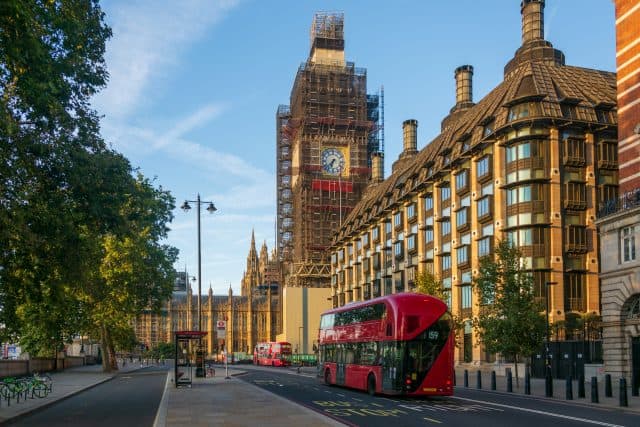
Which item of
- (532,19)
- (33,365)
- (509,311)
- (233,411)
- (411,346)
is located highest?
(532,19)

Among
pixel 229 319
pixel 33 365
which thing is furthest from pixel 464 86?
pixel 229 319

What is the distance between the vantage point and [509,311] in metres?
43.1

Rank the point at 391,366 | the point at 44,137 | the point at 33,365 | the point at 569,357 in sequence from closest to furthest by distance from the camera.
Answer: the point at 44,137 → the point at 391,366 → the point at 569,357 → the point at 33,365

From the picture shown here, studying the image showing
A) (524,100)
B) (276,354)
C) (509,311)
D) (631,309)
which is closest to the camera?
(631,309)

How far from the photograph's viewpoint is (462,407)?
26438 mm

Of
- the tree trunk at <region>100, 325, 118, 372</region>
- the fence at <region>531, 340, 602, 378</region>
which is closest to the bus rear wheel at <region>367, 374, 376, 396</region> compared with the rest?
the fence at <region>531, 340, 602, 378</region>

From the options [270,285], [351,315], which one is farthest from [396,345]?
[270,285]

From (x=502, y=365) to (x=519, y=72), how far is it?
2618cm

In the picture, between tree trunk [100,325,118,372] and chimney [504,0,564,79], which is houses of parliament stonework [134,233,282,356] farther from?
chimney [504,0,564,79]

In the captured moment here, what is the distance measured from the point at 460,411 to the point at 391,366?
16.9ft

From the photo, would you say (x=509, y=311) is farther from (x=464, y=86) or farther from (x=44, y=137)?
(x=464, y=86)

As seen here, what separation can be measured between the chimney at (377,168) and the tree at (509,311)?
72863mm

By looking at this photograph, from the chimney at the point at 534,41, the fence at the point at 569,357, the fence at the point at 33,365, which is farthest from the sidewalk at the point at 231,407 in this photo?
the chimney at the point at 534,41

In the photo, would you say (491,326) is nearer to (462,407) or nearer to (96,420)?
(462,407)
